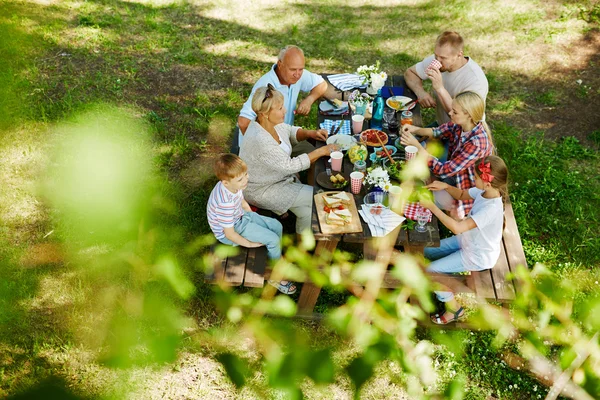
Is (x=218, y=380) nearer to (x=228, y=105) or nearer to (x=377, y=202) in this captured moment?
(x=377, y=202)

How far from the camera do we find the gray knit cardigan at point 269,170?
4.54 meters

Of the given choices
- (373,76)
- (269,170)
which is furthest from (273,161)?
(373,76)

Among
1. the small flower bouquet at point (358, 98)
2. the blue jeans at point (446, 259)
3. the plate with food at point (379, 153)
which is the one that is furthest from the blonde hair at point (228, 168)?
the blue jeans at point (446, 259)

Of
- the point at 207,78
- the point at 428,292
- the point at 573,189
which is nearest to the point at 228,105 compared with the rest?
the point at 207,78

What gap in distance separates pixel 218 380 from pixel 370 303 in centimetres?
152

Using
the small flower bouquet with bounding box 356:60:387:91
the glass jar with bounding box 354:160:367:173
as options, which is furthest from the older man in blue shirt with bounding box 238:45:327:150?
the glass jar with bounding box 354:160:367:173

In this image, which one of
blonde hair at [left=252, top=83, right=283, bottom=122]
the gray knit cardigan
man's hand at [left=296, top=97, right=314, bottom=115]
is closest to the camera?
blonde hair at [left=252, top=83, right=283, bottom=122]

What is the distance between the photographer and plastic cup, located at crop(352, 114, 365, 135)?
5051 millimetres

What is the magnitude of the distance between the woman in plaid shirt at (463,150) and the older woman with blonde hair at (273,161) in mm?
1009

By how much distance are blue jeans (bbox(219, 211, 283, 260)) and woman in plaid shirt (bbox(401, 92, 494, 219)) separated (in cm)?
156

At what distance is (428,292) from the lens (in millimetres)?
4578

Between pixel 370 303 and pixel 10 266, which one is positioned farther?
pixel 10 266

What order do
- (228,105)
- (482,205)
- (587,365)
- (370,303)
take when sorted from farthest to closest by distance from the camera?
(228,105), (370,303), (482,205), (587,365)

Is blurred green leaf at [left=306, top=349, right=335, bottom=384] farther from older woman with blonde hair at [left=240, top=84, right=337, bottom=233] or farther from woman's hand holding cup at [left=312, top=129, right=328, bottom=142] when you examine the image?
woman's hand holding cup at [left=312, top=129, right=328, bottom=142]
